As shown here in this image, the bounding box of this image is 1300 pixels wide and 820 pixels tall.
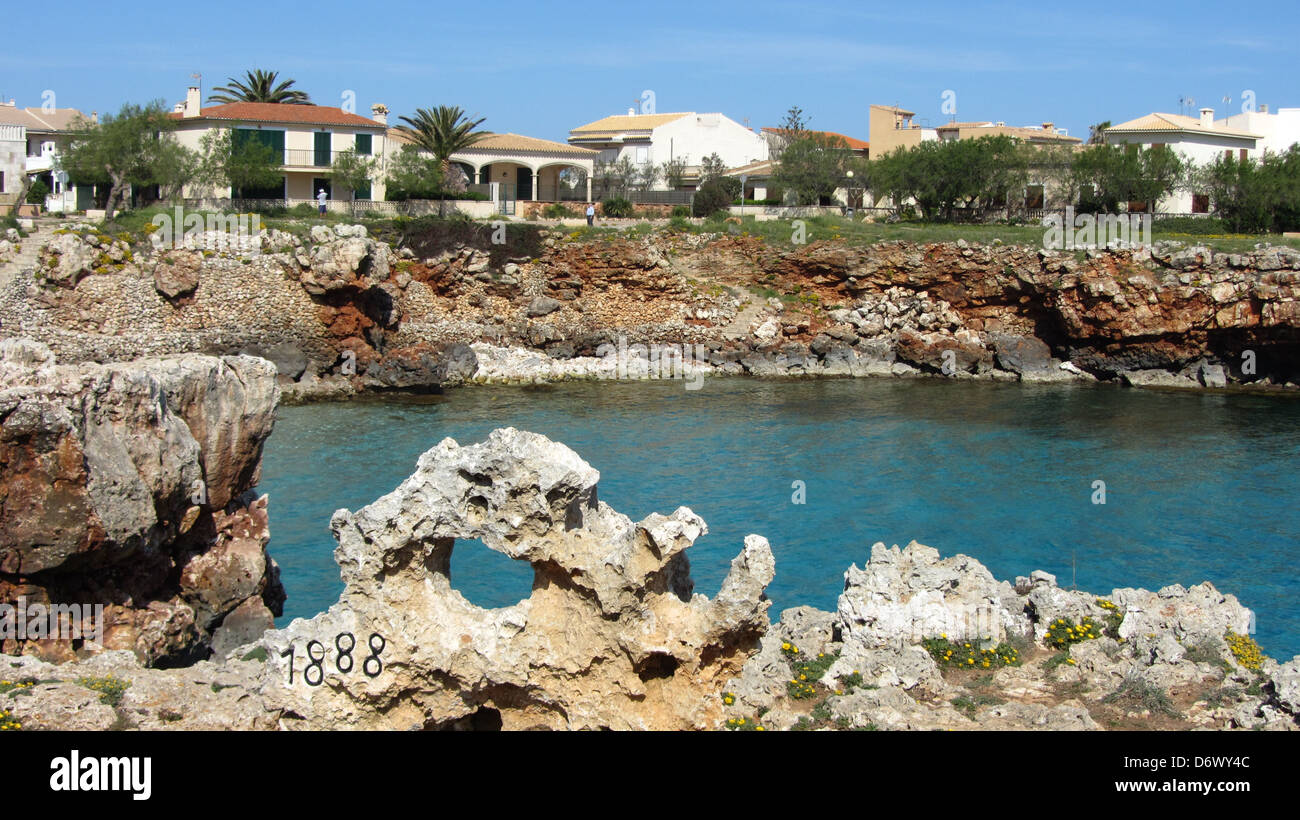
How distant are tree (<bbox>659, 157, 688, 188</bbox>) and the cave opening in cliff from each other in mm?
51919

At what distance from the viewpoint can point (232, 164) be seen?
5150 centimetres

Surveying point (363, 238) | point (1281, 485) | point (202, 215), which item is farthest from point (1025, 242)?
point (202, 215)

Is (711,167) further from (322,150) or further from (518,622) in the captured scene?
(518,622)

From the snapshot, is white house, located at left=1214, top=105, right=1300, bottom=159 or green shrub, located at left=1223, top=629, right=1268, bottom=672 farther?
white house, located at left=1214, top=105, right=1300, bottom=159

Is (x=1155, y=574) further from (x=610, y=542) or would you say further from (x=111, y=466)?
(x=111, y=466)

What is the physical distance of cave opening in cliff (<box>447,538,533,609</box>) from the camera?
21.3m

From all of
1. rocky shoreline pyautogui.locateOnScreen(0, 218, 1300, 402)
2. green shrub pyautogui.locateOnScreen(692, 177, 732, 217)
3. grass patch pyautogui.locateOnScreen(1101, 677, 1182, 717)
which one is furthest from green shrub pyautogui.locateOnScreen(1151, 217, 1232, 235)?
grass patch pyautogui.locateOnScreen(1101, 677, 1182, 717)

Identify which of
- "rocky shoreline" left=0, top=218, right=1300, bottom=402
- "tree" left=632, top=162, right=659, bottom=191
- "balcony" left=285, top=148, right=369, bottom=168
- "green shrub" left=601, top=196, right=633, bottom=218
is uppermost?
"tree" left=632, top=162, right=659, bottom=191

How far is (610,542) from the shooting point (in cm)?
1068

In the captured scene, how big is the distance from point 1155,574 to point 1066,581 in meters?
2.36

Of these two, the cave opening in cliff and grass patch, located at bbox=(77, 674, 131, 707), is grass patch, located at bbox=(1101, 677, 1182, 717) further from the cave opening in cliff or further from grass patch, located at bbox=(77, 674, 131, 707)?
the cave opening in cliff

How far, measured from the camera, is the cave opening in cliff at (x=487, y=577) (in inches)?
840

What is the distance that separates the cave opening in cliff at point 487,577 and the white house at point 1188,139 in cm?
5379

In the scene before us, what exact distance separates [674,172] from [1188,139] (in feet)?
103
